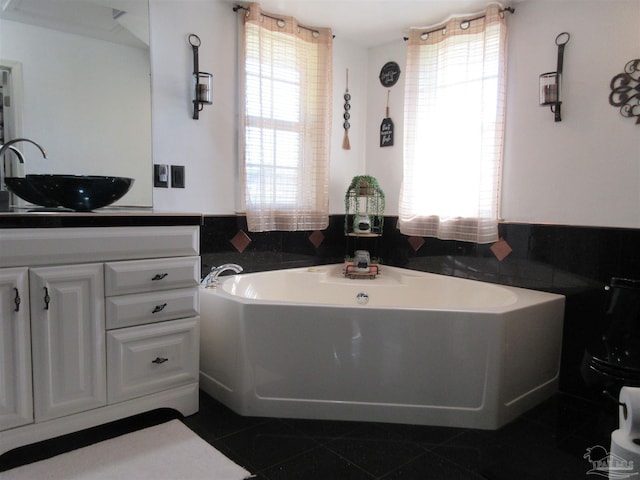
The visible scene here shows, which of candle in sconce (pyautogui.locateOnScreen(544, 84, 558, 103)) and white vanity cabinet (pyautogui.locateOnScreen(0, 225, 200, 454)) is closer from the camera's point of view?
white vanity cabinet (pyautogui.locateOnScreen(0, 225, 200, 454))

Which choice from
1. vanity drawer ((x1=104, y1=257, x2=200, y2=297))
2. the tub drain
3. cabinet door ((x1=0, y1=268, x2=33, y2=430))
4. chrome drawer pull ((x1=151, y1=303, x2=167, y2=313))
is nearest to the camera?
cabinet door ((x1=0, y1=268, x2=33, y2=430))

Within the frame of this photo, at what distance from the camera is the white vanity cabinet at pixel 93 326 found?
1603 mm

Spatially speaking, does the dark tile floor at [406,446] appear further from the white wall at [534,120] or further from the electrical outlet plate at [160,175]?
the electrical outlet plate at [160,175]

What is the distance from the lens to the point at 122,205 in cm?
244

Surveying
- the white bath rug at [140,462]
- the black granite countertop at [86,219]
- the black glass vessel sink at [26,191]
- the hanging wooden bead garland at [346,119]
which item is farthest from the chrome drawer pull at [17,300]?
the hanging wooden bead garland at [346,119]

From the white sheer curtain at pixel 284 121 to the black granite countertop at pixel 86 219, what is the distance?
873 mm

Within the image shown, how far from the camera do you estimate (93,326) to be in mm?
1772

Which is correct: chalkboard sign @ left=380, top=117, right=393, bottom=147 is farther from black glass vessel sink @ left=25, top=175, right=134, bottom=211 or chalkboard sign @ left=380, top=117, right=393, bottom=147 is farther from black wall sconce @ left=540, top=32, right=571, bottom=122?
black glass vessel sink @ left=25, top=175, right=134, bottom=211

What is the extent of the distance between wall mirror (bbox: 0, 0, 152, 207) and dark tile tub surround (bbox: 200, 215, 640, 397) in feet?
2.10

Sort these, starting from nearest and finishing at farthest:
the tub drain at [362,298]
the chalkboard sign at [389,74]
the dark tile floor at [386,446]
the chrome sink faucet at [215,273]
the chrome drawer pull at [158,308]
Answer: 1. the dark tile floor at [386,446]
2. the chrome drawer pull at [158,308]
3. the chrome sink faucet at [215,273]
4. the tub drain at [362,298]
5. the chalkboard sign at [389,74]

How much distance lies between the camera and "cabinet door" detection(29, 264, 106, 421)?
1649 mm

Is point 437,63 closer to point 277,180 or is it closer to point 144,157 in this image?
point 277,180

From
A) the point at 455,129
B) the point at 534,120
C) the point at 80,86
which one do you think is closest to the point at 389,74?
the point at 455,129

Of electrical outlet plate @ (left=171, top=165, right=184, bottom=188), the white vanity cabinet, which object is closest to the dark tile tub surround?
electrical outlet plate @ (left=171, top=165, right=184, bottom=188)
